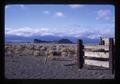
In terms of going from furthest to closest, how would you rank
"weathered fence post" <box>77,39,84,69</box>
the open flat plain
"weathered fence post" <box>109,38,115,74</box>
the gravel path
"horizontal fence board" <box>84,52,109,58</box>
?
"weathered fence post" <box>77,39,84,69</box> < "horizontal fence board" <box>84,52,109,58</box> < the open flat plain < the gravel path < "weathered fence post" <box>109,38,115,74</box>

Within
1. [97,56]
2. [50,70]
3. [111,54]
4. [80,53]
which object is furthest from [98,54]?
[50,70]

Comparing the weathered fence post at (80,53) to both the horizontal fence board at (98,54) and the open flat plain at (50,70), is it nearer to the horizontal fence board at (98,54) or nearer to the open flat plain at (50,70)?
the open flat plain at (50,70)

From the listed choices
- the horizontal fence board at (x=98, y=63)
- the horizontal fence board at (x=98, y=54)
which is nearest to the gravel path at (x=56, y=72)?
the horizontal fence board at (x=98, y=63)

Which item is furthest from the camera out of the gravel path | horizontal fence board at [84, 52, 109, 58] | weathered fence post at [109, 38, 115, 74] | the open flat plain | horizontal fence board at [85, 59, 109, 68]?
horizontal fence board at [85, 59, 109, 68]

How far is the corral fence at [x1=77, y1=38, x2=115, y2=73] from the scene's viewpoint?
8.08 meters

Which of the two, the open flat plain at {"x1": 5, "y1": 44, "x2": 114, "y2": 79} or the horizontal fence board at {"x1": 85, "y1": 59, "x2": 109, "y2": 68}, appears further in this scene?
the horizontal fence board at {"x1": 85, "y1": 59, "x2": 109, "y2": 68}

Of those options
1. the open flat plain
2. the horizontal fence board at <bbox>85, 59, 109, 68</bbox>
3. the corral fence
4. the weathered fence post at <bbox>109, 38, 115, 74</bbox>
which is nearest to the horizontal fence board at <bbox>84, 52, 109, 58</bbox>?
the corral fence

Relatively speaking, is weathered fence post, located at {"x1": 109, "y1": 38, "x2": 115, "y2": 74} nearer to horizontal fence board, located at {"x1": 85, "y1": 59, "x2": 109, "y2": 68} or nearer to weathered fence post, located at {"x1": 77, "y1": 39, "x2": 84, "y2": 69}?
horizontal fence board, located at {"x1": 85, "y1": 59, "x2": 109, "y2": 68}

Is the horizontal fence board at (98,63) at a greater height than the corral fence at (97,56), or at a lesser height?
lesser

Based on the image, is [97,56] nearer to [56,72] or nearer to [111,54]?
[111,54]

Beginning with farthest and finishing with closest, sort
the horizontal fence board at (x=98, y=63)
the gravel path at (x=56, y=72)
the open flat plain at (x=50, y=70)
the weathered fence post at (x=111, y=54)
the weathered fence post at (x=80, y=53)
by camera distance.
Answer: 1. the weathered fence post at (x=80, y=53)
2. the horizontal fence board at (x=98, y=63)
3. the open flat plain at (x=50, y=70)
4. the gravel path at (x=56, y=72)
5. the weathered fence post at (x=111, y=54)

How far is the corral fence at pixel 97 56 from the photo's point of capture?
808 centimetres

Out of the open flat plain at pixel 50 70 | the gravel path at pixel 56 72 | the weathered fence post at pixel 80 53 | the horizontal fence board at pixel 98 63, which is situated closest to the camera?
the gravel path at pixel 56 72

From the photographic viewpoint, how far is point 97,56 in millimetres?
8578
